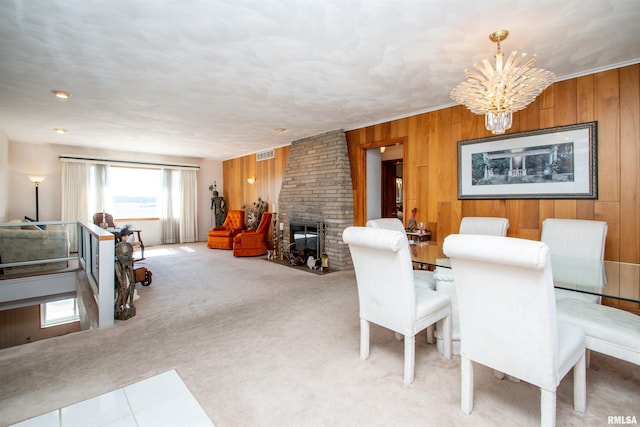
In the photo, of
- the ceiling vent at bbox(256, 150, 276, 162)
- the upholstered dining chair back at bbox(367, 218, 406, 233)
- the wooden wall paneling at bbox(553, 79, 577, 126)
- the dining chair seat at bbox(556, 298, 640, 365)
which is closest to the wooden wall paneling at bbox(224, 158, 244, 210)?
the ceiling vent at bbox(256, 150, 276, 162)

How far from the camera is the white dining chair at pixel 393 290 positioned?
5.87 feet

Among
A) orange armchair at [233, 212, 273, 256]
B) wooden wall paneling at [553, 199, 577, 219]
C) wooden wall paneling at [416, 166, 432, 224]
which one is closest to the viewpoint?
wooden wall paneling at [553, 199, 577, 219]

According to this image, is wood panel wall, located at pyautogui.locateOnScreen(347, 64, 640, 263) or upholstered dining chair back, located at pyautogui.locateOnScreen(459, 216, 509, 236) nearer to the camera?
wood panel wall, located at pyautogui.locateOnScreen(347, 64, 640, 263)

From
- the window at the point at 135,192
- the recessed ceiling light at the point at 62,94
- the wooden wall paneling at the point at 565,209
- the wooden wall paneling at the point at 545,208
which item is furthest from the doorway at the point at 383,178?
the window at the point at 135,192

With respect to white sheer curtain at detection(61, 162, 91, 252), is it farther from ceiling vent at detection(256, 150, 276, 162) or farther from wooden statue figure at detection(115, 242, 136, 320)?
wooden statue figure at detection(115, 242, 136, 320)

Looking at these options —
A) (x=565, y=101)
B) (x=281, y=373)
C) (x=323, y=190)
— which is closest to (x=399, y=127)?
(x=323, y=190)

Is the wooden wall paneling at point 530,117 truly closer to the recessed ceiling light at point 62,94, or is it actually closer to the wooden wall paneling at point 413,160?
the wooden wall paneling at point 413,160

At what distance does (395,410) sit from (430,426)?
0.20 metres

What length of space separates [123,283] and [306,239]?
318 centimetres

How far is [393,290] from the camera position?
1.88 meters

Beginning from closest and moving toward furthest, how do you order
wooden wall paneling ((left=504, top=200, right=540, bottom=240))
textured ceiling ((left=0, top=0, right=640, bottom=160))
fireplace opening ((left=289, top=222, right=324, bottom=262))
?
textured ceiling ((left=0, top=0, right=640, bottom=160)) → wooden wall paneling ((left=504, top=200, right=540, bottom=240)) → fireplace opening ((left=289, top=222, right=324, bottom=262))

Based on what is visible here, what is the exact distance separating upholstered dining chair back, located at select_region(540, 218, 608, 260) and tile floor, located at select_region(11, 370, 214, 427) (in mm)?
2976

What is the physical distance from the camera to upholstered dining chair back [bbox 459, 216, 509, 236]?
303 cm

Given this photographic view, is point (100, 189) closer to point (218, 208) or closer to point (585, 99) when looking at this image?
point (218, 208)
